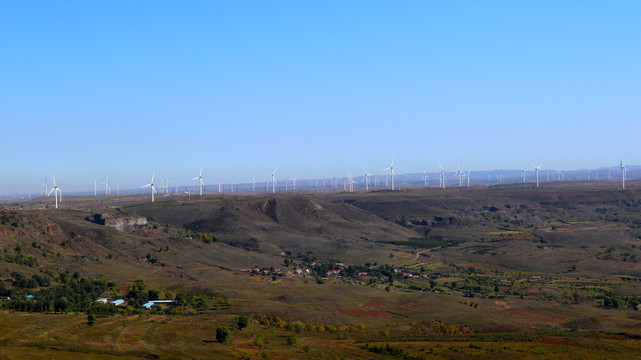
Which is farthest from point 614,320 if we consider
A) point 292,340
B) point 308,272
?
point 308,272

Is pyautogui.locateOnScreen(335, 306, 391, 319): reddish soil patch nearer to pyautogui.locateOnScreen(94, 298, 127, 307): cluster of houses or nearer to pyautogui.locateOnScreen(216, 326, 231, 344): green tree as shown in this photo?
pyautogui.locateOnScreen(216, 326, 231, 344): green tree

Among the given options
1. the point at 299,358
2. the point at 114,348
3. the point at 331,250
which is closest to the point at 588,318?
the point at 299,358

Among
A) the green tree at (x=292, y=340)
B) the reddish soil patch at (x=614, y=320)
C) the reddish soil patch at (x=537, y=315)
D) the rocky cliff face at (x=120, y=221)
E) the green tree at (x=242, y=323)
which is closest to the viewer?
the green tree at (x=292, y=340)

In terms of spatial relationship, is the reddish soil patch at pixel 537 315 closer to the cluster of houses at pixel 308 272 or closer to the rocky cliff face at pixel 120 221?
the cluster of houses at pixel 308 272

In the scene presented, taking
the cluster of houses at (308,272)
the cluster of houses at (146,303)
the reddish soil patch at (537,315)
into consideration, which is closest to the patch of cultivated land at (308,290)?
the reddish soil patch at (537,315)

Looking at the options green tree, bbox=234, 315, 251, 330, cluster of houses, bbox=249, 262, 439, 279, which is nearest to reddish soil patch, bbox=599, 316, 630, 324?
green tree, bbox=234, 315, 251, 330

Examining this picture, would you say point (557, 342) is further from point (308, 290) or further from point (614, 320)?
point (308, 290)
